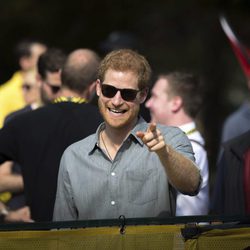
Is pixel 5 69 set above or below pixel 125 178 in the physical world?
above

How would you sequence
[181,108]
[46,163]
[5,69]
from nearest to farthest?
[46,163] < [181,108] < [5,69]

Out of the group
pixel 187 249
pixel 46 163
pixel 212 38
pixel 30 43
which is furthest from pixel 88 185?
pixel 212 38

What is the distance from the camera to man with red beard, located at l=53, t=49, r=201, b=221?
6.71 m

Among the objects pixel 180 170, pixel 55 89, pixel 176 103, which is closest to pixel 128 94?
pixel 180 170

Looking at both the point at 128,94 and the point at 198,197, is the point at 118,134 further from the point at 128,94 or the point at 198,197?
the point at 198,197

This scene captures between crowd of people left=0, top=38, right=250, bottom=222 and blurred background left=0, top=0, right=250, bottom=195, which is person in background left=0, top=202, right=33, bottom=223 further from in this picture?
blurred background left=0, top=0, right=250, bottom=195

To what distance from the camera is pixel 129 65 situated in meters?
6.73

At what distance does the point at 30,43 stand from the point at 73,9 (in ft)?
26.4

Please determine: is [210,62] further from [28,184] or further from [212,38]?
[28,184]

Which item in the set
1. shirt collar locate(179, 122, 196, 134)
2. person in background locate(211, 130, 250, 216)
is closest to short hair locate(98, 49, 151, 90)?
shirt collar locate(179, 122, 196, 134)

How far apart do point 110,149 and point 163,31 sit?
16.3 meters

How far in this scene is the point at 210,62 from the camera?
22219 mm

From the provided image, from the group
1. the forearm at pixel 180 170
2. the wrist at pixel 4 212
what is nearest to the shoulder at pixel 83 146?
the forearm at pixel 180 170

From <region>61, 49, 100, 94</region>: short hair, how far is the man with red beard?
177 cm
